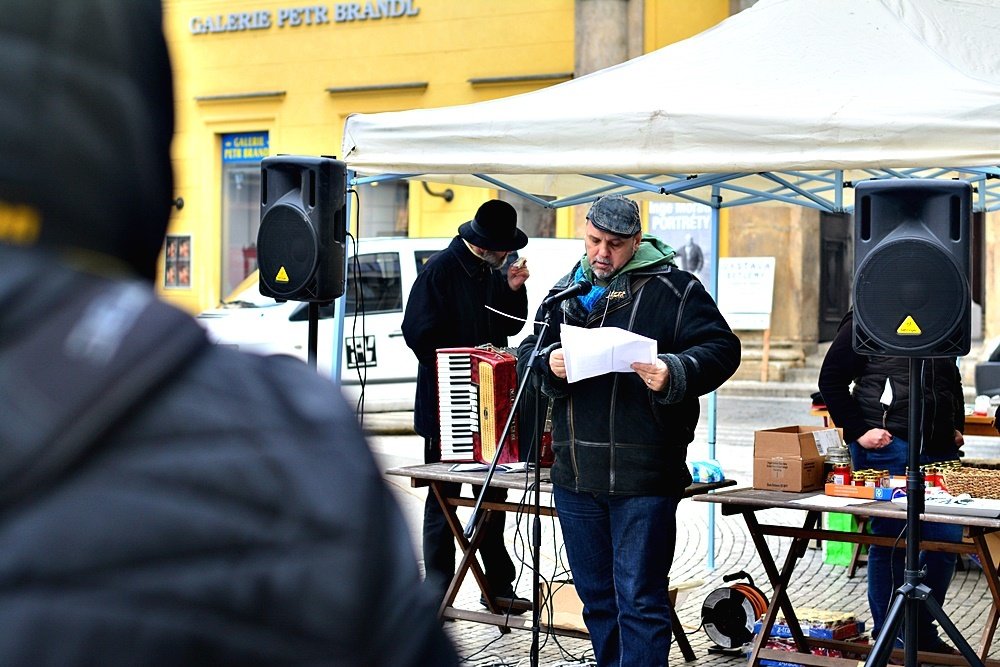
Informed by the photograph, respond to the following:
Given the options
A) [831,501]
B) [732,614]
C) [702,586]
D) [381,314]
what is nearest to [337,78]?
[381,314]

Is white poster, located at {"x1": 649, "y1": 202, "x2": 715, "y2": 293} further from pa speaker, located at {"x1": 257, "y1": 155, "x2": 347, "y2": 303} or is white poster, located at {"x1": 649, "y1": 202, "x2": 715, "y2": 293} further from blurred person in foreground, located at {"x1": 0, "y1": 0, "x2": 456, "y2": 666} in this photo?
blurred person in foreground, located at {"x1": 0, "y1": 0, "x2": 456, "y2": 666}

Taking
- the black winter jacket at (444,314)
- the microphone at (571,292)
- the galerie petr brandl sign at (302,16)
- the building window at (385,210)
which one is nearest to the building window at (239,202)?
the galerie petr brandl sign at (302,16)

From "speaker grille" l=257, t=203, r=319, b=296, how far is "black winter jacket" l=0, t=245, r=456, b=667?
463 cm

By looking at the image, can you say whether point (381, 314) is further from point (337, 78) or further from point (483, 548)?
point (337, 78)

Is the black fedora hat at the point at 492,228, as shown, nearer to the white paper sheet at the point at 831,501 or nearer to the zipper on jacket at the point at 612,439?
the zipper on jacket at the point at 612,439

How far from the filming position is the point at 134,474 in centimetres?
65

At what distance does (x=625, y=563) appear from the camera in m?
4.74

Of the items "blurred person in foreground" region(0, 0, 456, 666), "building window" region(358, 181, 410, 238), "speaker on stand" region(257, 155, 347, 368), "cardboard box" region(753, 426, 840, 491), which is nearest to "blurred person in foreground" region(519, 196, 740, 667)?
"cardboard box" region(753, 426, 840, 491)

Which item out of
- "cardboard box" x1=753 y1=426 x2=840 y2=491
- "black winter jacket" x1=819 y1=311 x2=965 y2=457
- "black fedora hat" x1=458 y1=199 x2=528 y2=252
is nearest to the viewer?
"cardboard box" x1=753 y1=426 x2=840 y2=491

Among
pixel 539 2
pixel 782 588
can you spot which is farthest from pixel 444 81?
pixel 782 588

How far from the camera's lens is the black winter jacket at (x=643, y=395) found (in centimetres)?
470

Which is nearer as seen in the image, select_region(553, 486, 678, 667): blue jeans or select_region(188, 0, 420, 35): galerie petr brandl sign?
select_region(553, 486, 678, 667): blue jeans

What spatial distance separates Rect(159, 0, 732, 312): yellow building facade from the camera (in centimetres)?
1805

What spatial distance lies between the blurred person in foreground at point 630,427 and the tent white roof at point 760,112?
512 mm
